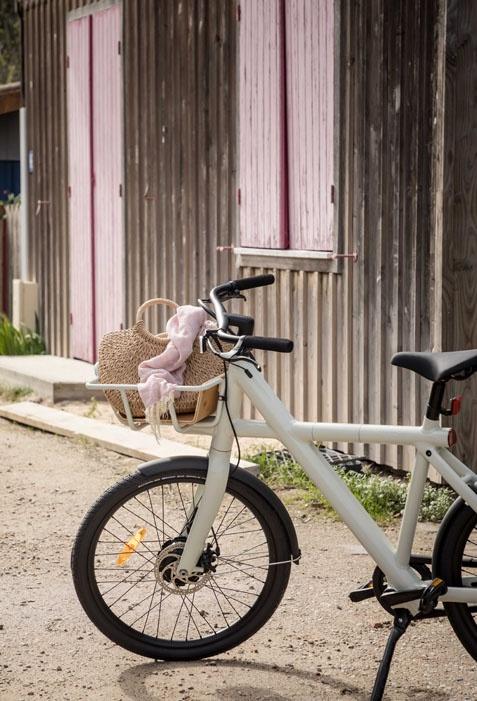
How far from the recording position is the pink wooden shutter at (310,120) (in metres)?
8.11

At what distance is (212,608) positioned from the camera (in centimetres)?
518

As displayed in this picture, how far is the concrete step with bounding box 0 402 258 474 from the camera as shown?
8203mm

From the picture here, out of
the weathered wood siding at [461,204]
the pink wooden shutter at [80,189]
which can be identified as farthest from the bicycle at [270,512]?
the pink wooden shutter at [80,189]

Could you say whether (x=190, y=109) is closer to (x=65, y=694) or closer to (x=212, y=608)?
(x=212, y=608)

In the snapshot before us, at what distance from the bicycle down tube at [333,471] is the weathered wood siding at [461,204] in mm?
2590

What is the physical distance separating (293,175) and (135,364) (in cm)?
426

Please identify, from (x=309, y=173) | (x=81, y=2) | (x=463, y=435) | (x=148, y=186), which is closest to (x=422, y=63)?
(x=309, y=173)

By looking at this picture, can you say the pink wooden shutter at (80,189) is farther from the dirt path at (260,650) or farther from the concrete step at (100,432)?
the dirt path at (260,650)

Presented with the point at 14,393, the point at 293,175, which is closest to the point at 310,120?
the point at 293,175

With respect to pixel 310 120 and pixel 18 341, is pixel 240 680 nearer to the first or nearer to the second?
pixel 310 120

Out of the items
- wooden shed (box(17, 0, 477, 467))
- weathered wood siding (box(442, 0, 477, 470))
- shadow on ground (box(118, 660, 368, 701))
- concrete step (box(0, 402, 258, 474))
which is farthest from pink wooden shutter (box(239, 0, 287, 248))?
shadow on ground (box(118, 660, 368, 701))

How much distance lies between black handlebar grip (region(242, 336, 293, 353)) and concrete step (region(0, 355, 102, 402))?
644cm

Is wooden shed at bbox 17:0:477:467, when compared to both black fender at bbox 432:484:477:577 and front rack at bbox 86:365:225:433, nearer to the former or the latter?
black fender at bbox 432:484:477:577

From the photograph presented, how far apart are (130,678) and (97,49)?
8.03 meters
